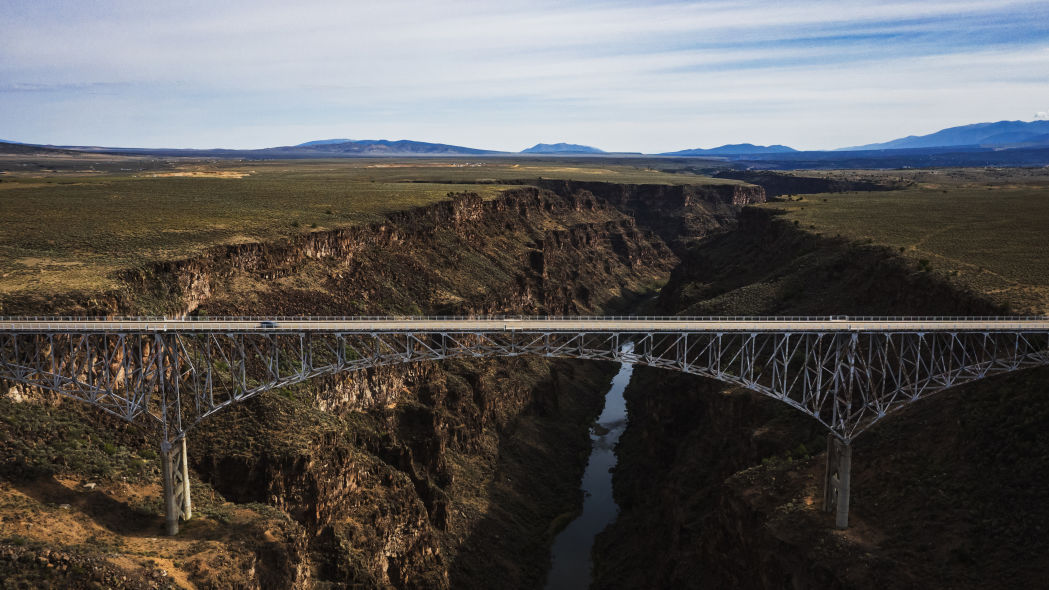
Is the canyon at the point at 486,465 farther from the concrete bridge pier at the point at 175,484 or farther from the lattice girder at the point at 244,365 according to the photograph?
the lattice girder at the point at 244,365

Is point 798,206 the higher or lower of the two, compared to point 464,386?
higher

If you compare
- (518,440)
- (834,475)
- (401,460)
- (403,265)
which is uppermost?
(403,265)

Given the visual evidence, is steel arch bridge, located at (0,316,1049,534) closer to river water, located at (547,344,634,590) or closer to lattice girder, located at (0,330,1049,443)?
lattice girder, located at (0,330,1049,443)

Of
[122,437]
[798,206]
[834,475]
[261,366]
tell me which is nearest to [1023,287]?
[834,475]

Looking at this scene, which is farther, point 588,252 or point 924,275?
point 588,252

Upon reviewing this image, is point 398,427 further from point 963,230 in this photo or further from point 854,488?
point 963,230

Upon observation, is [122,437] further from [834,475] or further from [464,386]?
[834,475]

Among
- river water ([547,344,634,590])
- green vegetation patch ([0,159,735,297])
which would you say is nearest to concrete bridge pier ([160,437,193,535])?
green vegetation patch ([0,159,735,297])

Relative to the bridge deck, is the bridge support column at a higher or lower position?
lower
